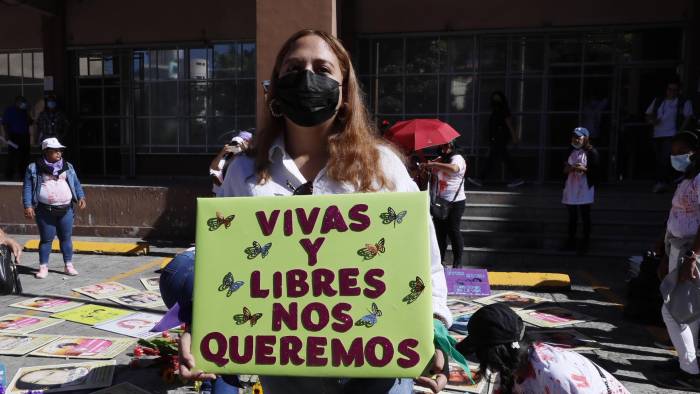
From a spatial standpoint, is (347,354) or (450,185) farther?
(450,185)

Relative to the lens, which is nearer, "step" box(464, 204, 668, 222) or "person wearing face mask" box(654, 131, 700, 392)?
"person wearing face mask" box(654, 131, 700, 392)

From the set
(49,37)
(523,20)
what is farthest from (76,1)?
(523,20)

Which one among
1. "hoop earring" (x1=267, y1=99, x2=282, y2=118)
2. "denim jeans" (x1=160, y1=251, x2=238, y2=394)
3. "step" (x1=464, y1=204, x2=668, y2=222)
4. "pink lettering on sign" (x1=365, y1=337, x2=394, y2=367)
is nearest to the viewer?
"pink lettering on sign" (x1=365, y1=337, x2=394, y2=367)

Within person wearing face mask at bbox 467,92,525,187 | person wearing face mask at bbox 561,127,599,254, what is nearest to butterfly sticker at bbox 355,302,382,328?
person wearing face mask at bbox 561,127,599,254

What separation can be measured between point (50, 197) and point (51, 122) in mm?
6966

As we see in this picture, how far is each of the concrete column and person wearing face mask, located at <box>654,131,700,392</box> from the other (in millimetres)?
5970

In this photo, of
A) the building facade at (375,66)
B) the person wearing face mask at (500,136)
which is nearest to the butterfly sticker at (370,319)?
the building facade at (375,66)

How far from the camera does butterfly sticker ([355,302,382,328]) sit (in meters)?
1.63

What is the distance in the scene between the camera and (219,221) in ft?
5.71

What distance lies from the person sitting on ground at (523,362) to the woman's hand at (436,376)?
100cm

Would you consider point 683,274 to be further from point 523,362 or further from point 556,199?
point 556,199

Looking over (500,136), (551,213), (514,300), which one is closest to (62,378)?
(514,300)

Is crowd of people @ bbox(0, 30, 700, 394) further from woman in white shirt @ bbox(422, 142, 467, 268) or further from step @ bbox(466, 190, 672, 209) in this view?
step @ bbox(466, 190, 672, 209)

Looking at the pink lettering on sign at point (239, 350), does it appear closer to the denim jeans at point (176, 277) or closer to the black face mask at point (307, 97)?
the denim jeans at point (176, 277)
